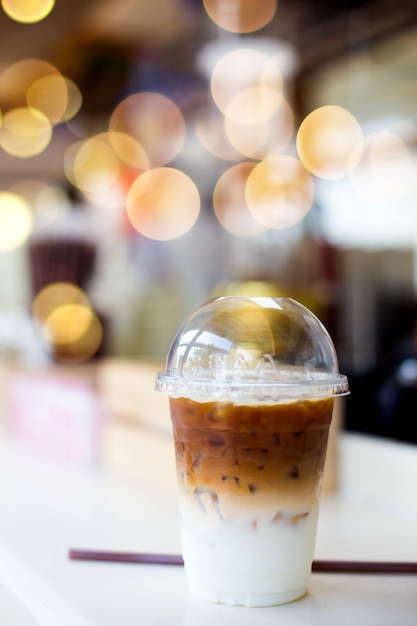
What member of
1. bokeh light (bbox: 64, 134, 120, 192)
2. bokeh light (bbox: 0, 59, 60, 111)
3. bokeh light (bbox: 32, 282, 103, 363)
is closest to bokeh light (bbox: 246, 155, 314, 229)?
bokeh light (bbox: 64, 134, 120, 192)

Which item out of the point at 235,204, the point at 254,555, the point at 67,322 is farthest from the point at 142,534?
the point at 235,204

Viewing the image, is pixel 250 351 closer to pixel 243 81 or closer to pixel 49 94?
pixel 243 81

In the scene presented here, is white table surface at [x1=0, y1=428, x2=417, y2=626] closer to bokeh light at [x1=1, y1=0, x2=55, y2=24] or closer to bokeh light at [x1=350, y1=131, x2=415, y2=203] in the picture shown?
bokeh light at [x1=1, y1=0, x2=55, y2=24]

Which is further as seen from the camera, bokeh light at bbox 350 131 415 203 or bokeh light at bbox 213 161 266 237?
bokeh light at bbox 350 131 415 203

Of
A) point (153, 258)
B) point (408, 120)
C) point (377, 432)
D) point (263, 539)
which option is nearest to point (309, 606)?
point (263, 539)

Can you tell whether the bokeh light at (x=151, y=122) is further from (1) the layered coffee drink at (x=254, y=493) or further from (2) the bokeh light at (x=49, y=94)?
(1) the layered coffee drink at (x=254, y=493)
